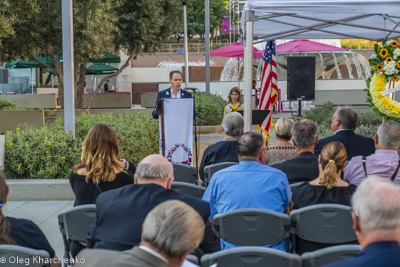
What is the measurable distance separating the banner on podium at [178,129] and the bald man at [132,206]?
4.25 metres

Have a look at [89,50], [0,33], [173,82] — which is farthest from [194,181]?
[89,50]

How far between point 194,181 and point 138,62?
4066 cm

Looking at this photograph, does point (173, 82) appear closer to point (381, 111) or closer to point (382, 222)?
point (381, 111)

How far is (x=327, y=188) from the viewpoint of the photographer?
3.85 metres

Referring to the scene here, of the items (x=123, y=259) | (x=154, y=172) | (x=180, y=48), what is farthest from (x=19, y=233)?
(x=180, y=48)

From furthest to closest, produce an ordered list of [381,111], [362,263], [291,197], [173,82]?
[173,82] < [381,111] < [291,197] < [362,263]

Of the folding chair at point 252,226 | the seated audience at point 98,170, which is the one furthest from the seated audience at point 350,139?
the seated audience at point 98,170

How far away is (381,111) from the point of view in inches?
284

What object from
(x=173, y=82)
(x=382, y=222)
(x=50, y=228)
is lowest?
(x=50, y=228)

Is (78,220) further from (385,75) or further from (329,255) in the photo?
(385,75)

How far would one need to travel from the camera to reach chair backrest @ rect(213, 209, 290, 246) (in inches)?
136

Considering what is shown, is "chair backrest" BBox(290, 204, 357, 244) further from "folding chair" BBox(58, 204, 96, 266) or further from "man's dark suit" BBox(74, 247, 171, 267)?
"man's dark suit" BBox(74, 247, 171, 267)

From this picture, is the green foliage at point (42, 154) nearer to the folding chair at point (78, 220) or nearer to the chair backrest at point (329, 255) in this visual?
the folding chair at point (78, 220)

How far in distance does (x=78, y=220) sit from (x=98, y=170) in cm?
70
